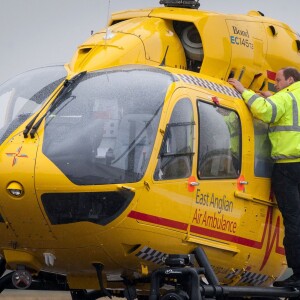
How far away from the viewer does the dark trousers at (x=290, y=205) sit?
978cm

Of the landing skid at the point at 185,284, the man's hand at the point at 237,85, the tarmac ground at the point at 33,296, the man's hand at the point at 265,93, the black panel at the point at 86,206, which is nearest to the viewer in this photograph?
the black panel at the point at 86,206

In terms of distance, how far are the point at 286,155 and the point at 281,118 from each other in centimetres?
33

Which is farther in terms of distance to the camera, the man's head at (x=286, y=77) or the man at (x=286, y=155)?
the man's head at (x=286, y=77)

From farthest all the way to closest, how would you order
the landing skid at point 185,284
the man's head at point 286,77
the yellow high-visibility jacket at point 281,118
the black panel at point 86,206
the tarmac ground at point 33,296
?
the tarmac ground at point 33,296
the man's head at point 286,77
the yellow high-visibility jacket at point 281,118
the landing skid at point 185,284
the black panel at point 86,206

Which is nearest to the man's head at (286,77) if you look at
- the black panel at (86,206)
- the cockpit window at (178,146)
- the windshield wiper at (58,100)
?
the cockpit window at (178,146)

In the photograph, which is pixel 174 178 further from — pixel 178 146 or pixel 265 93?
pixel 265 93

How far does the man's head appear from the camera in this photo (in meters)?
10.2

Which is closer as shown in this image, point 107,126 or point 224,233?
point 107,126

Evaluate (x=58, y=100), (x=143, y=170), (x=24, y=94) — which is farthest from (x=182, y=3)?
(x=143, y=170)

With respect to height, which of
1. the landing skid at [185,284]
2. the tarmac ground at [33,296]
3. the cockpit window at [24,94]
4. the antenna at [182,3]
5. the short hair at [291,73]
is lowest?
the tarmac ground at [33,296]

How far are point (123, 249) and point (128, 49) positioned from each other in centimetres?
197

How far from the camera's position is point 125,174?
334 inches

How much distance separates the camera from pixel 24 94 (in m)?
9.52

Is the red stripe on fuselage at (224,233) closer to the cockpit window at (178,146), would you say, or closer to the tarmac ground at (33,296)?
the cockpit window at (178,146)
